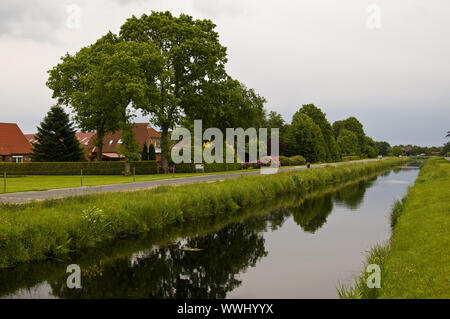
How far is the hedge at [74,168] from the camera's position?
3678 cm

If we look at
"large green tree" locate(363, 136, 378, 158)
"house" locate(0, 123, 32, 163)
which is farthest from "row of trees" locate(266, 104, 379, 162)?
"house" locate(0, 123, 32, 163)

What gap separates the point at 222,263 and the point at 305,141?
200ft

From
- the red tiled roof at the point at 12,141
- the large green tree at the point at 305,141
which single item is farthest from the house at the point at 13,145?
the large green tree at the point at 305,141

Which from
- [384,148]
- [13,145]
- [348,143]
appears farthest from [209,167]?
[384,148]

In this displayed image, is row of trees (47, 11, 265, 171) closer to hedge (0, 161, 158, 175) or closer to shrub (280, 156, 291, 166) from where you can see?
hedge (0, 161, 158, 175)

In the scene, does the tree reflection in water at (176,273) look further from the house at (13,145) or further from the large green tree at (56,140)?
the house at (13,145)

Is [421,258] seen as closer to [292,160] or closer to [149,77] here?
[149,77]

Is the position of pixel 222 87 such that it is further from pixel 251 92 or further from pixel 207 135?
pixel 251 92

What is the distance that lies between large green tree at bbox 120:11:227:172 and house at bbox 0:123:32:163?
74.6ft

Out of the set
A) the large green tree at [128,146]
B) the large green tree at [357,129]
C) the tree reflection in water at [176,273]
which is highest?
the large green tree at [357,129]

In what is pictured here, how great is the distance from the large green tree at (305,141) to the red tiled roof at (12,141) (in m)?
45.2

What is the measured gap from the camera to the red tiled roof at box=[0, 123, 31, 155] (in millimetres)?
47938
